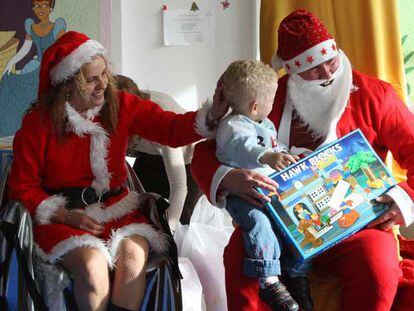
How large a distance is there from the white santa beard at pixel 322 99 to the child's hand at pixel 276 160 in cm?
32

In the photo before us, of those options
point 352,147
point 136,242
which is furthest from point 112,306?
point 352,147

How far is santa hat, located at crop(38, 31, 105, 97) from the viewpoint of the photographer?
188 centimetres

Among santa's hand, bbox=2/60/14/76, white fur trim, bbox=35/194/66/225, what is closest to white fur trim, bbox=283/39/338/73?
white fur trim, bbox=35/194/66/225

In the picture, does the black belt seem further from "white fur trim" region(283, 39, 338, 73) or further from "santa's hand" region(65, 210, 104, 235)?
"white fur trim" region(283, 39, 338, 73)

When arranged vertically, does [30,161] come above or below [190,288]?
above

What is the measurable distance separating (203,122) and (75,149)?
41 cm

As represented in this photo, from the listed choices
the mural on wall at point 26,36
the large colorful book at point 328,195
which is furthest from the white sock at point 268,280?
the mural on wall at point 26,36

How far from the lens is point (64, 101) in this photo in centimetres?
191

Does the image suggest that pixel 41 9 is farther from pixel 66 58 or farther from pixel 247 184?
pixel 247 184

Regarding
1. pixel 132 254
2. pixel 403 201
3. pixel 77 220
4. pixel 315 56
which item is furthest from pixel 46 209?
pixel 403 201

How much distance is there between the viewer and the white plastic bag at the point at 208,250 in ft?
7.31

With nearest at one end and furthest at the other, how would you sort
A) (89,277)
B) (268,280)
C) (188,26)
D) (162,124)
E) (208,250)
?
(268,280) → (89,277) → (162,124) → (208,250) → (188,26)

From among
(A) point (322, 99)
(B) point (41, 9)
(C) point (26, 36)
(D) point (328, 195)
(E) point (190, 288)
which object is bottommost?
(E) point (190, 288)

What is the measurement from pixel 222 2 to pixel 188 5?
0.17m
